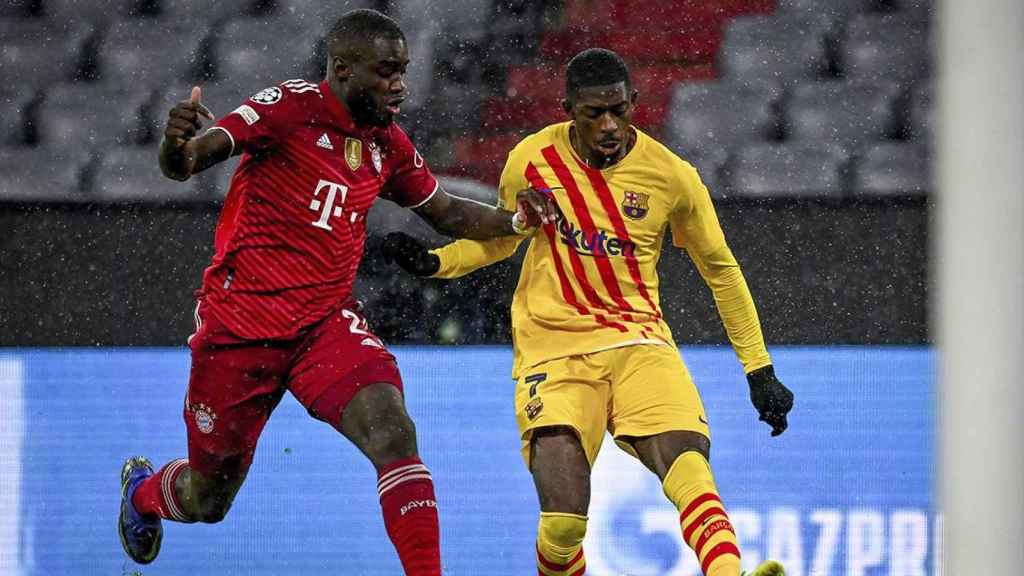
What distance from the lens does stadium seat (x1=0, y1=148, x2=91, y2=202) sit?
547 cm

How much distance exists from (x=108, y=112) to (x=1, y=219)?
2.55 feet

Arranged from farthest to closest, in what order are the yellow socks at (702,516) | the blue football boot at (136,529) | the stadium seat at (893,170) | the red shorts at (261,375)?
1. the stadium seat at (893,170)
2. the blue football boot at (136,529)
3. the red shorts at (261,375)
4. the yellow socks at (702,516)

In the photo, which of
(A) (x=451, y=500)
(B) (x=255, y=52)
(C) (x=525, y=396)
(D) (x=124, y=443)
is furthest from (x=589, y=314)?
(B) (x=255, y=52)

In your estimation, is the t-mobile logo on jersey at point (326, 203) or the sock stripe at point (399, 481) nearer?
the sock stripe at point (399, 481)

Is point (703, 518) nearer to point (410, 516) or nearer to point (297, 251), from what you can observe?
point (410, 516)

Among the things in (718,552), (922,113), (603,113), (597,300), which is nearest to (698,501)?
(718,552)

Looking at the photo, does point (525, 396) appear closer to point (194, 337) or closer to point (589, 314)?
point (589, 314)

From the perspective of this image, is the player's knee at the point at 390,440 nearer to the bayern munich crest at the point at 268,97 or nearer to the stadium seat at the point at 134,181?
the bayern munich crest at the point at 268,97

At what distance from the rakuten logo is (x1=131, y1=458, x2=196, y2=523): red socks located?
1199mm

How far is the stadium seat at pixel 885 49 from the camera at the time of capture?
19.3 ft

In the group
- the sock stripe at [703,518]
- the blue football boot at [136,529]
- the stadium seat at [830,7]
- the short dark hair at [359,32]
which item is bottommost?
the blue football boot at [136,529]

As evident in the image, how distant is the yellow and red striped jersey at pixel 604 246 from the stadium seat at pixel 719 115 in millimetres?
1740

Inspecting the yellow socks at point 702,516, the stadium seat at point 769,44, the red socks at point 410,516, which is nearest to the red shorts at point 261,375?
the red socks at point 410,516

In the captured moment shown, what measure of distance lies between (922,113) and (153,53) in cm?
300
